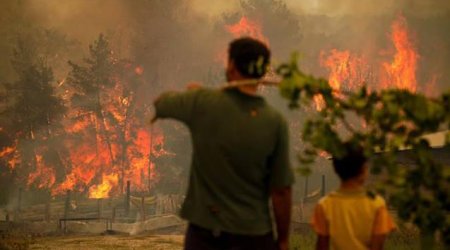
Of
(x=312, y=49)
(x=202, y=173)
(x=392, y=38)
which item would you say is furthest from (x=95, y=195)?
(x=202, y=173)

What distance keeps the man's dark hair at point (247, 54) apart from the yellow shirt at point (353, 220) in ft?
3.41

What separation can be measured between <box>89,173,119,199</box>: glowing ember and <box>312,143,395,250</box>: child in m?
39.7

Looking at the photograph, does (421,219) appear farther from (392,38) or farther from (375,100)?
(392,38)

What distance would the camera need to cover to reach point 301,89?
2.24m

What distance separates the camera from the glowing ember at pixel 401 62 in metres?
47.4

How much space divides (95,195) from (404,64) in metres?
29.7

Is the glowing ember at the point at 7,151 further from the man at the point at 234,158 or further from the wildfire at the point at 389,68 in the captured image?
the man at the point at 234,158

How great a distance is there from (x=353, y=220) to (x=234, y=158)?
102cm

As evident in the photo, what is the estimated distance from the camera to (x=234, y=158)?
2.61m

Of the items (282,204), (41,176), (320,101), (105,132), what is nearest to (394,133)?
(282,204)

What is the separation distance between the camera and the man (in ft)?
8.57

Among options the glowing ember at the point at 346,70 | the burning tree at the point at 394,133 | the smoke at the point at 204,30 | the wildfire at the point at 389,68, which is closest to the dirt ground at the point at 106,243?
the burning tree at the point at 394,133

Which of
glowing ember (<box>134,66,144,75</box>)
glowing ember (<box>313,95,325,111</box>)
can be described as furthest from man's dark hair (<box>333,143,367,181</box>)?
glowing ember (<box>134,66,144,75</box>)

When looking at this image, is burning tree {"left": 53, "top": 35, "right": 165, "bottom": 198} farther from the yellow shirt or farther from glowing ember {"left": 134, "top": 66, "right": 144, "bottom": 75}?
the yellow shirt
